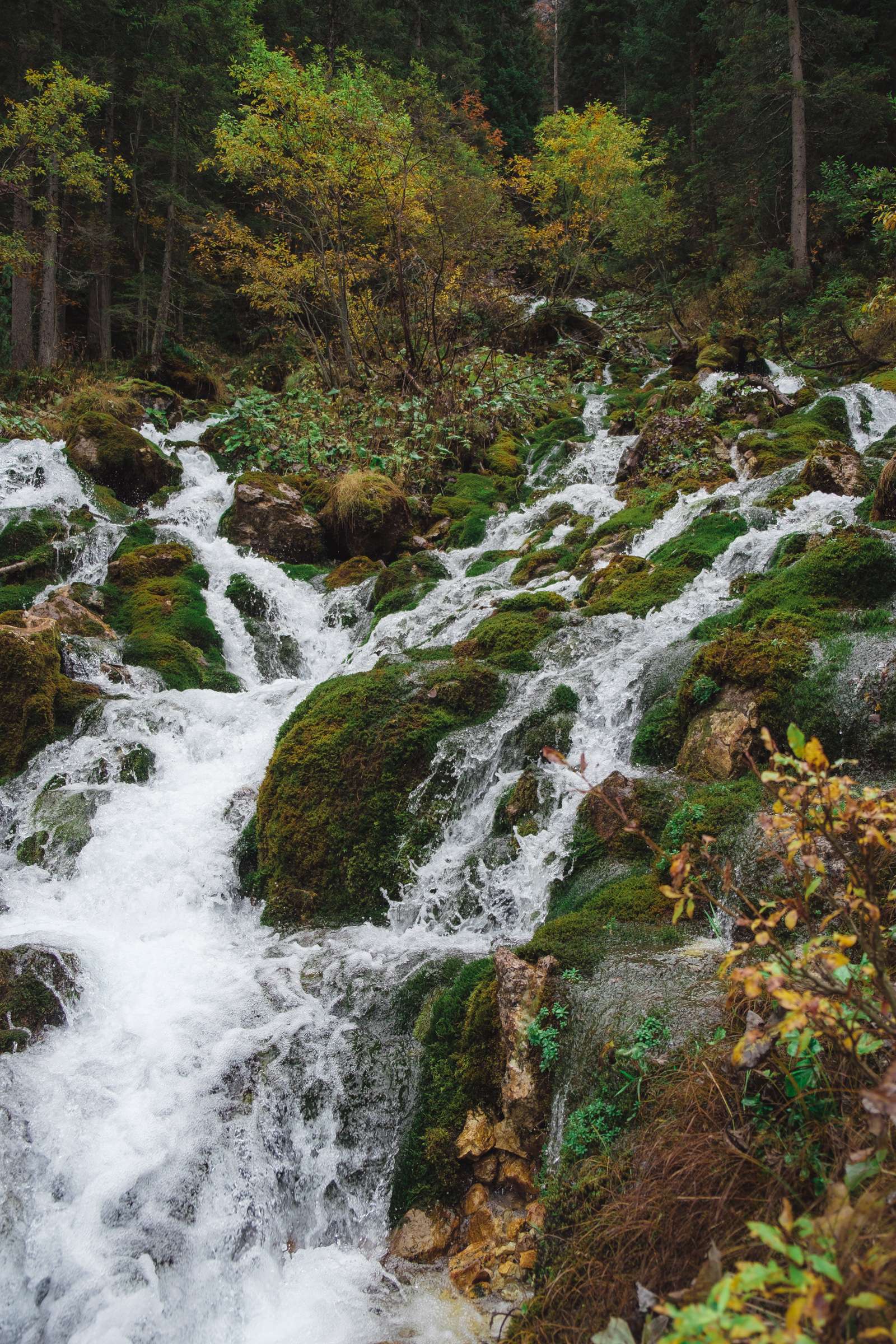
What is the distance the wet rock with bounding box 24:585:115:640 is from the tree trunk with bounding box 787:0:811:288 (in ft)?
63.3

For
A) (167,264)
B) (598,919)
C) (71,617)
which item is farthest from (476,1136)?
(167,264)

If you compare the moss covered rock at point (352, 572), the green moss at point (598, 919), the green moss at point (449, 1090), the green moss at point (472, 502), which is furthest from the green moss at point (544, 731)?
the green moss at point (472, 502)

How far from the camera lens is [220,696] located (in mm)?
10055

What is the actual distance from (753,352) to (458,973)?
18.1 metres

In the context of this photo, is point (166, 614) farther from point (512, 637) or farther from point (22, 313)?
point (22, 313)

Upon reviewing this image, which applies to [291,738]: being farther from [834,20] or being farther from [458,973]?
[834,20]

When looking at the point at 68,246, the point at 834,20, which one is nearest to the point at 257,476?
the point at 68,246

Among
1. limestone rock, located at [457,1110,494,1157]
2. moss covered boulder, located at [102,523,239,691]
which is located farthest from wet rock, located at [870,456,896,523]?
moss covered boulder, located at [102,523,239,691]

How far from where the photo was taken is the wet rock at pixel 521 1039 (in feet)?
12.5

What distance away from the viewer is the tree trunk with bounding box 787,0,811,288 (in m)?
20.5

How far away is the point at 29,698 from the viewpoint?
29.4 ft

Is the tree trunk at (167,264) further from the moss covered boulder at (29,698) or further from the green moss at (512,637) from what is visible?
the green moss at (512,637)

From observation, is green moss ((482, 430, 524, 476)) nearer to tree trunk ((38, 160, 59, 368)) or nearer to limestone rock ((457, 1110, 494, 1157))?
tree trunk ((38, 160, 59, 368))

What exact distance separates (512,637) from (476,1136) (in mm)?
5363
